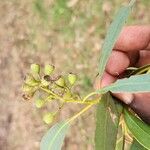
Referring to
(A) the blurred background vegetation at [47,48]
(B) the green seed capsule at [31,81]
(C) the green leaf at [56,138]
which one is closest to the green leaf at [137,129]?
(C) the green leaf at [56,138]

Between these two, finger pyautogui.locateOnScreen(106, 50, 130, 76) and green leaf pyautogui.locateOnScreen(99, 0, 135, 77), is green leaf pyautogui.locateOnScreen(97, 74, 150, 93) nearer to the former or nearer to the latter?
green leaf pyautogui.locateOnScreen(99, 0, 135, 77)

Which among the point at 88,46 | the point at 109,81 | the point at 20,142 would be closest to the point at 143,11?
the point at 88,46

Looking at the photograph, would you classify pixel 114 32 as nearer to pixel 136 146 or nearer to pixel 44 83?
pixel 44 83

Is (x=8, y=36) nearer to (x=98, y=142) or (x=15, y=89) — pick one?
(x=15, y=89)

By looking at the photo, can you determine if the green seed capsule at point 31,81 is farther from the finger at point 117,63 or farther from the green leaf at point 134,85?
the finger at point 117,63

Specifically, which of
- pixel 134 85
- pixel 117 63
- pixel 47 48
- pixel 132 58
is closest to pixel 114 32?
pixel 134 85
